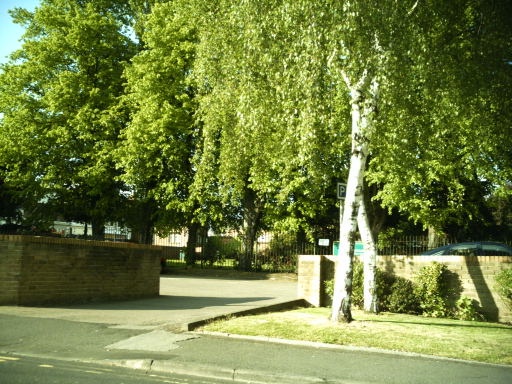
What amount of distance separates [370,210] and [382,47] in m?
19.4

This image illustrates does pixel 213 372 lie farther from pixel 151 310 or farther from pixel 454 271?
pixel 454 271

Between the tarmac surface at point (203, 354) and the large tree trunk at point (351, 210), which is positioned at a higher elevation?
the large tree trunk at point (351, 210)

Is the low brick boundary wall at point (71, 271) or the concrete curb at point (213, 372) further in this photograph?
the low brick boundary wall at point (71, 271)

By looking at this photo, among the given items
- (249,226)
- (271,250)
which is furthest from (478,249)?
(249,226)

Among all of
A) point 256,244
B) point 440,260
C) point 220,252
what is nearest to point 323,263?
point 440,260

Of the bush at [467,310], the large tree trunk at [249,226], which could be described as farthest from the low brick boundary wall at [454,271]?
the large tree trunk at [249,226]

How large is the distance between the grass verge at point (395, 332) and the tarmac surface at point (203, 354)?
397 millimetres

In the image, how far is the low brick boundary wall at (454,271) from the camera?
39.6 ft

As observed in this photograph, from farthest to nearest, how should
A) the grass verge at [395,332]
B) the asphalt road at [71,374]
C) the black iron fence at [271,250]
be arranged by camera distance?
the black iron fence at [271,250]
the grass verge at [395,332]
the asphalt road at [71,374]

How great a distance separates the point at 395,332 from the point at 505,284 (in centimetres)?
403

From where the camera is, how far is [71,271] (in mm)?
12219

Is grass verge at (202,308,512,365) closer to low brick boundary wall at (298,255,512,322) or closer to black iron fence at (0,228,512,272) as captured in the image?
low brick boundary wall at (298,255,512,322)

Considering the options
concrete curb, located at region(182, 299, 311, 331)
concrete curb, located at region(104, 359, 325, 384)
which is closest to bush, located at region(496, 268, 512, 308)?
concrete curb, located at region(182, 299, 311, 331)

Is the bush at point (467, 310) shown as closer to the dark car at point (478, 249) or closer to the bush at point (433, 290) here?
the bush at point (433, 290)
